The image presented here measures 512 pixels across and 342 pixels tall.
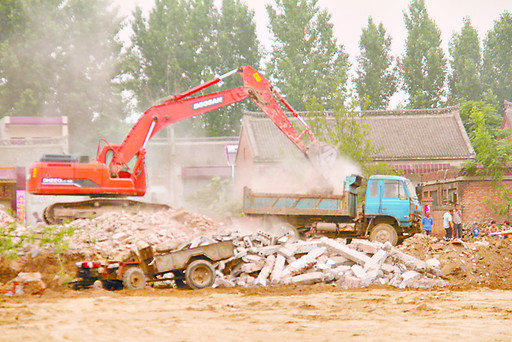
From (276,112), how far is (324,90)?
3902cm

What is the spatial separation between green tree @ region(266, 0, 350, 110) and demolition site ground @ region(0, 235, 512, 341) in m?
46.1

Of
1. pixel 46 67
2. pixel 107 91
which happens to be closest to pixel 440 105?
pixel 107 91

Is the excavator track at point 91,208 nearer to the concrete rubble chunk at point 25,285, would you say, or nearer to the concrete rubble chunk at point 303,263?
the concrete rubble chunk at point 303,263

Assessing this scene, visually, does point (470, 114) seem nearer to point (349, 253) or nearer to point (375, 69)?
point (375, 69)

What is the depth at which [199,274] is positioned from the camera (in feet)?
44.8

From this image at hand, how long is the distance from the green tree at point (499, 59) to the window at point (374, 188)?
5121 centimetres

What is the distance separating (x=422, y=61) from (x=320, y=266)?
5334cm

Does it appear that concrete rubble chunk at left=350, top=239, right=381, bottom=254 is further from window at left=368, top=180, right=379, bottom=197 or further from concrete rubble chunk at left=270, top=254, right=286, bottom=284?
window at left=368, top=180, right=379, bottom=197

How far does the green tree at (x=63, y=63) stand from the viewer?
48562mm

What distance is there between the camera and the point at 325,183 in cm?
2191

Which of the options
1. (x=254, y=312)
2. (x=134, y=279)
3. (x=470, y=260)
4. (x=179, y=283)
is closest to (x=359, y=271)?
(x=470, y=260)

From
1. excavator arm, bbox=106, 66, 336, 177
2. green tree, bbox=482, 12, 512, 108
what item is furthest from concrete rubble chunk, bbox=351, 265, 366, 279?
green tree, bbox=482, 12, 512, 108

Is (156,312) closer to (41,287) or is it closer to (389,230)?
(41,287)

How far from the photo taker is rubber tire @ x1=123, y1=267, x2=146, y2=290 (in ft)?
42.8
